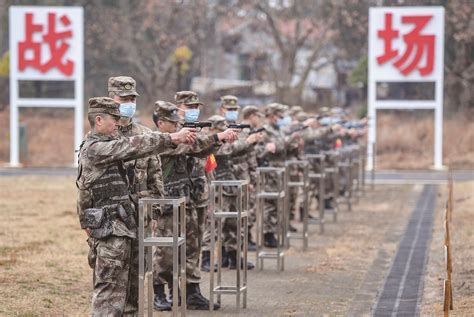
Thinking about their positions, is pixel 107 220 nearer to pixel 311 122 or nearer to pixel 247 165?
pixel 247 165

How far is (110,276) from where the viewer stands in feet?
32.8

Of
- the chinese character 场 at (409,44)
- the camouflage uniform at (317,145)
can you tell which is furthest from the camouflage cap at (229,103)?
the chinese character 场 at (409,44)

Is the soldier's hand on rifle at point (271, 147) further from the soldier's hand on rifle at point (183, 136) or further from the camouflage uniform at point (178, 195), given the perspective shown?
the soldier's hand on rifle at point (183, 136)

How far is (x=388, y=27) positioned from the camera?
121ft

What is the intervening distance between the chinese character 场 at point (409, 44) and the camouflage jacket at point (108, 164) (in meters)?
27.3

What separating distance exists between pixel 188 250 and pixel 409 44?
24.9 meters

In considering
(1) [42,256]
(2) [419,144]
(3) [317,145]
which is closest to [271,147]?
(1) [42,256]

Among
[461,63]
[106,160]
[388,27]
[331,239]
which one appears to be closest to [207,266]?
[331,239]

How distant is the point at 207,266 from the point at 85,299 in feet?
8.55

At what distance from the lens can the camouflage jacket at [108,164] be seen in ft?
31.9

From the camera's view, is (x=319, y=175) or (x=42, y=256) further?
(x=319, y=175)

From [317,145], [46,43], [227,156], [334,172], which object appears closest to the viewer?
[227,156]

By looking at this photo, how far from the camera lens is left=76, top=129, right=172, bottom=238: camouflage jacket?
9.71 m

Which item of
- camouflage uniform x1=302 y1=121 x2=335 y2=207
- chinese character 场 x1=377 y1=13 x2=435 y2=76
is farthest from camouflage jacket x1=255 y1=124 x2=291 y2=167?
chinese character 场 x1=377 y1=13 x2=435 y2=76
